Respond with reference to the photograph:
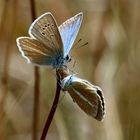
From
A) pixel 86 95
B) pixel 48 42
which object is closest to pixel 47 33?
pixel 48 42

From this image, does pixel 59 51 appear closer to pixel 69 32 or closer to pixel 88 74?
pixel 69 32

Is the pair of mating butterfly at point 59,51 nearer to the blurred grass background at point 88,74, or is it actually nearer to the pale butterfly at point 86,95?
the pale butterfly at point 86,95

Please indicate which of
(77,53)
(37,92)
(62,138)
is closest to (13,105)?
(62,138)

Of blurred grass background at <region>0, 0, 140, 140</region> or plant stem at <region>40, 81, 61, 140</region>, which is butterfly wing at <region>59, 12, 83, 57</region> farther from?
blurred grass background at <region>0, 0, 140, 140</region>

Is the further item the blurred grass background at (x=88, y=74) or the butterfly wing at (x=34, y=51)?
the blurred grass background at (x=88, y=74)

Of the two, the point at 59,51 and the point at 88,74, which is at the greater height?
the point at 59,51

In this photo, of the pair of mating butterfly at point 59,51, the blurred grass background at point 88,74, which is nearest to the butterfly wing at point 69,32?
the pair of mating butterfly at point 59,51

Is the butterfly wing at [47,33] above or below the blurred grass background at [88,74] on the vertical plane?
above

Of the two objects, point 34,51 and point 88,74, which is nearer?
point 34,51
